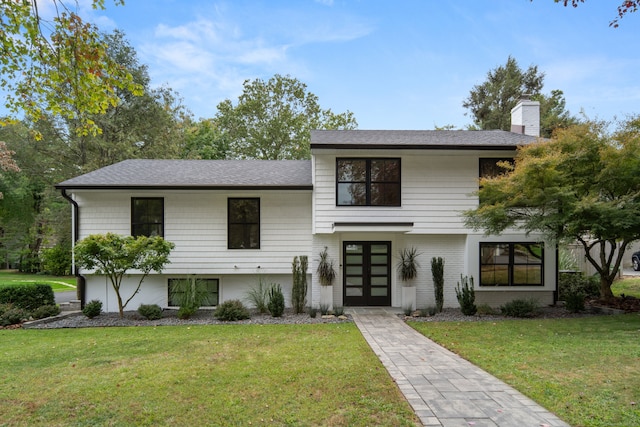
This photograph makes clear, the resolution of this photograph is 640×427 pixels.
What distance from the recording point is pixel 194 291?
1072cm

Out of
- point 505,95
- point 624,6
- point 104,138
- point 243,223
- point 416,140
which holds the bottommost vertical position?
point 243,223

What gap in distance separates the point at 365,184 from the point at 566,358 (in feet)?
21.5

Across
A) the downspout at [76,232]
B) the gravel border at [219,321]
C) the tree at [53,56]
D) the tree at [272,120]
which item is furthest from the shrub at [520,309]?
the tree at [272,120]

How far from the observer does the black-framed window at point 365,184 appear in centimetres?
1130

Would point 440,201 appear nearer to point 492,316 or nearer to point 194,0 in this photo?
point 492,316

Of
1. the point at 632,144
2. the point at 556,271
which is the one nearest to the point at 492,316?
the point at 556,271

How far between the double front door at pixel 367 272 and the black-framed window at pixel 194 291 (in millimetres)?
4140

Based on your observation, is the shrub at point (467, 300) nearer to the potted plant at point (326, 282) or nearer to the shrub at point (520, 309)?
the shrub at point (520, 309)

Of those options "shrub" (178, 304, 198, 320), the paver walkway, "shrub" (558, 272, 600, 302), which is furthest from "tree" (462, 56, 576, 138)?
the paver walkway

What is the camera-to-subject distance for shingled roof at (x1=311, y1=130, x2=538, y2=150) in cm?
1071

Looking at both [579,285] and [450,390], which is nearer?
[450,390]

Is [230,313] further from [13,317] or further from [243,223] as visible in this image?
[13,317]

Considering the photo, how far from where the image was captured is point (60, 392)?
4.84m

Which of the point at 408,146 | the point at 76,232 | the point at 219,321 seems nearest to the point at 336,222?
the point at 408,146
